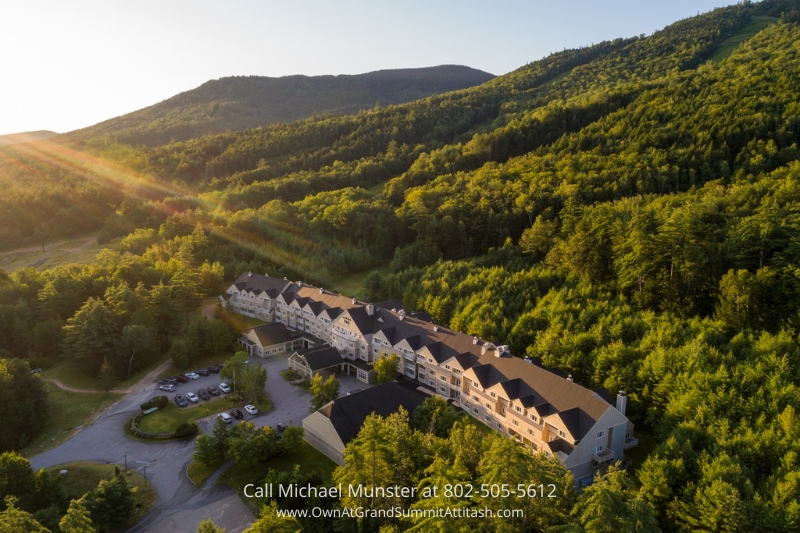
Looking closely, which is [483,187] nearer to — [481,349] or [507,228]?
[507,228]

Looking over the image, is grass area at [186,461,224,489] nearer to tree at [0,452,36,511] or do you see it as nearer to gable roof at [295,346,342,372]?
tree at [0,452,36,511]

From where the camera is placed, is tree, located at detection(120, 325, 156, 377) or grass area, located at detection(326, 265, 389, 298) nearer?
tree, located at detection(120, 325, 156, 377)

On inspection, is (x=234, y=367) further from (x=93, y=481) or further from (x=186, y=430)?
(x=93, y=481)

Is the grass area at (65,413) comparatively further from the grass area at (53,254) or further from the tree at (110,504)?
the grass area at (53,254)

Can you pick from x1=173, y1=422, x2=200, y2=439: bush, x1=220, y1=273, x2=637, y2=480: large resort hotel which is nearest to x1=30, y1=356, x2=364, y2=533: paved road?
x1=173, y1=422, x2=200, y2=439: bush

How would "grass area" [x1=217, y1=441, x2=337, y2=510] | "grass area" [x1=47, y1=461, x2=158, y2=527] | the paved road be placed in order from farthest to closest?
"grass area" [x1=217, y1=441, x2=337, y2=510] → "grass area" [x1=47, y1=461, x2=158, y2=527] → the paved road

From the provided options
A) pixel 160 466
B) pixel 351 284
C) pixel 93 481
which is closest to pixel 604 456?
pixel 160 466
